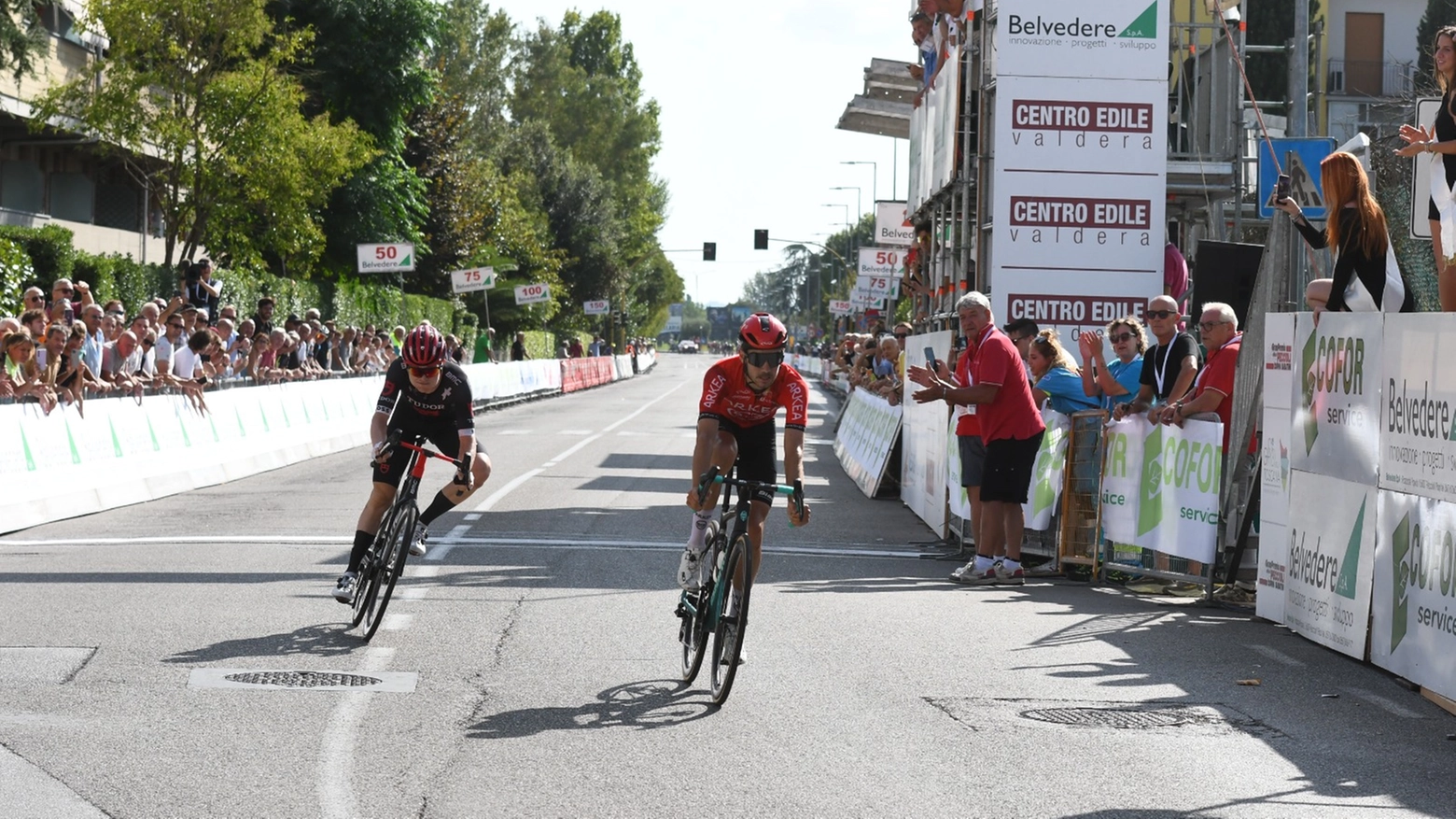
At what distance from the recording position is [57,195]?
43.4 meters

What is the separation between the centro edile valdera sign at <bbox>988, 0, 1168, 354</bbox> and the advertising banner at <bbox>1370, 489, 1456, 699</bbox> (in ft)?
32.4

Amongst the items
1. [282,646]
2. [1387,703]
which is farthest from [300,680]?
[1387,703]

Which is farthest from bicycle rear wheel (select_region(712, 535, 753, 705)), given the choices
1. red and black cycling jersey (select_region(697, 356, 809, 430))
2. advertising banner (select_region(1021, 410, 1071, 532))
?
advertising banner (select_region(1021, 410, 1071, 532))

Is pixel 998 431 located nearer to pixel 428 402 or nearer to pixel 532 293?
pixel 428 402

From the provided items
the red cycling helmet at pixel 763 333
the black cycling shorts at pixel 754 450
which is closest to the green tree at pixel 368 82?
the black cycling shorts at pixel 754 450

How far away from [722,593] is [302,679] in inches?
74.2

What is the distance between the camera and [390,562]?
9.93 m

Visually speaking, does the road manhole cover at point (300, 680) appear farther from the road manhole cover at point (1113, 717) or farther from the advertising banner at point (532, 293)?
the advertising banner at point (532, 293)

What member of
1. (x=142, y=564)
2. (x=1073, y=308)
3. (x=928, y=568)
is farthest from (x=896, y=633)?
(x=1073, y=308)

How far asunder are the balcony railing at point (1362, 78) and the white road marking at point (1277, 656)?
48464 mm

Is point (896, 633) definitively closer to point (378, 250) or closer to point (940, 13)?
point (940, 13)

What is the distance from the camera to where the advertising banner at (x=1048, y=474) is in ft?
46.3

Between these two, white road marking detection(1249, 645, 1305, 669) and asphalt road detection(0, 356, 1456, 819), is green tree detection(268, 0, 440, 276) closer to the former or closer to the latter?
asphalt road detection(0, 356, 1456, 819)

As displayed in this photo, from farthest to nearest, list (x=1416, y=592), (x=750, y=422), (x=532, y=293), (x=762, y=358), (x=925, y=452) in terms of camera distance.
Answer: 1. (x=532, y=293)
2. (x=925, y=452)
3. (x=750, y=422)
4. (x=1416, y=592)
5. (x=762, y=358)
